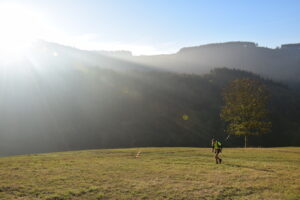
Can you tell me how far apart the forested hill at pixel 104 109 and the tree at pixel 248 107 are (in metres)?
57.9

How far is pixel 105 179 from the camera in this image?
60.8ft

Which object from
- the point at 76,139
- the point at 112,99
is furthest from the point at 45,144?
the point at 112,99

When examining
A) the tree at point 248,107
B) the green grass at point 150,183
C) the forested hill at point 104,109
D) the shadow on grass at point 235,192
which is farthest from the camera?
the forested hill at point 104,109

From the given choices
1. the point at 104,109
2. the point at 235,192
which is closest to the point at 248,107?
the point at 235,192

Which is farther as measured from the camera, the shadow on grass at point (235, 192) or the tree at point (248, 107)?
the tree at point (248, 107)

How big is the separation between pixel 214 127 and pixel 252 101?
76.2 metres

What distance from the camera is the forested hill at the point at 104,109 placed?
11256 cm

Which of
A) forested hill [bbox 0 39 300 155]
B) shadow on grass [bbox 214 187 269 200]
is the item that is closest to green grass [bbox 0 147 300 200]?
shadow on grass [bbox 214 187 269 200]

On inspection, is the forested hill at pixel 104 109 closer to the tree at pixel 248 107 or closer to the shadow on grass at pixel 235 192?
the tree at pixel 248 107

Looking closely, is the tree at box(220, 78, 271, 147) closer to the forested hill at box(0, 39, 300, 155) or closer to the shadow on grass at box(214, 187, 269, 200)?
the shadow on grass at box(214, 187, 269, 200)

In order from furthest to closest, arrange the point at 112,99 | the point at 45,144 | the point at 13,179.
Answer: the point at 112,99
the point at 45,144
the point at 13,179

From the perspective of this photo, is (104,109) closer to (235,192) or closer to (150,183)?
(150,183)

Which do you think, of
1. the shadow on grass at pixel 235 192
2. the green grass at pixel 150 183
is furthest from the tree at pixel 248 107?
the shadow on grass at pixel 235 192

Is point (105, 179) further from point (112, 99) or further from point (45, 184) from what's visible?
point (112, 99)
